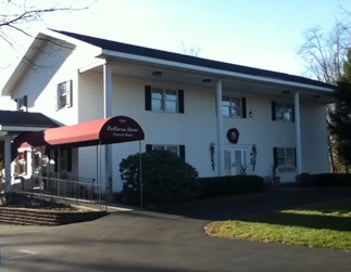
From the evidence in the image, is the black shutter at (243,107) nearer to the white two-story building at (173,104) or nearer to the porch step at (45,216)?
the white two-story building at (173,104)

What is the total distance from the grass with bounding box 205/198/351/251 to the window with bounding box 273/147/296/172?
52.5ft

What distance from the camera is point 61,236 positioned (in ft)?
48.0

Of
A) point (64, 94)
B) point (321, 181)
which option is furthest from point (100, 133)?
point (321, 181)

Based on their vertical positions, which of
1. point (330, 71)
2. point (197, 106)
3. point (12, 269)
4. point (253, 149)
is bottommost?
point (12, 269)

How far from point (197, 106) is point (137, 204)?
9417 mm

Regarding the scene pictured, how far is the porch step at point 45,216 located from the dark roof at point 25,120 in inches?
207

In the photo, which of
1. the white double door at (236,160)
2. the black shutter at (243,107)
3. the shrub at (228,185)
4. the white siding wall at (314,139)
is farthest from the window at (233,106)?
the white siding wall at (314,139)

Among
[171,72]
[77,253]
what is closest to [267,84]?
[171,72]

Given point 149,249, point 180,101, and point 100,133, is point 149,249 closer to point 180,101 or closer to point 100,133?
point 100,133

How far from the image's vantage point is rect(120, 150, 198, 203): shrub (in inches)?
816

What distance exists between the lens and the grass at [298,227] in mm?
11562

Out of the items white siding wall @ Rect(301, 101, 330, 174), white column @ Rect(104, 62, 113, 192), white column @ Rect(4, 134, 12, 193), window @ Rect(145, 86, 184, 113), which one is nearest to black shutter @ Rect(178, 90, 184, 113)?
window @ Rect(145, 86, 184, 113)

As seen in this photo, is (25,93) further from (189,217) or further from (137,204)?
(189,217)

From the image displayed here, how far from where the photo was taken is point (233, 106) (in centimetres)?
3114
